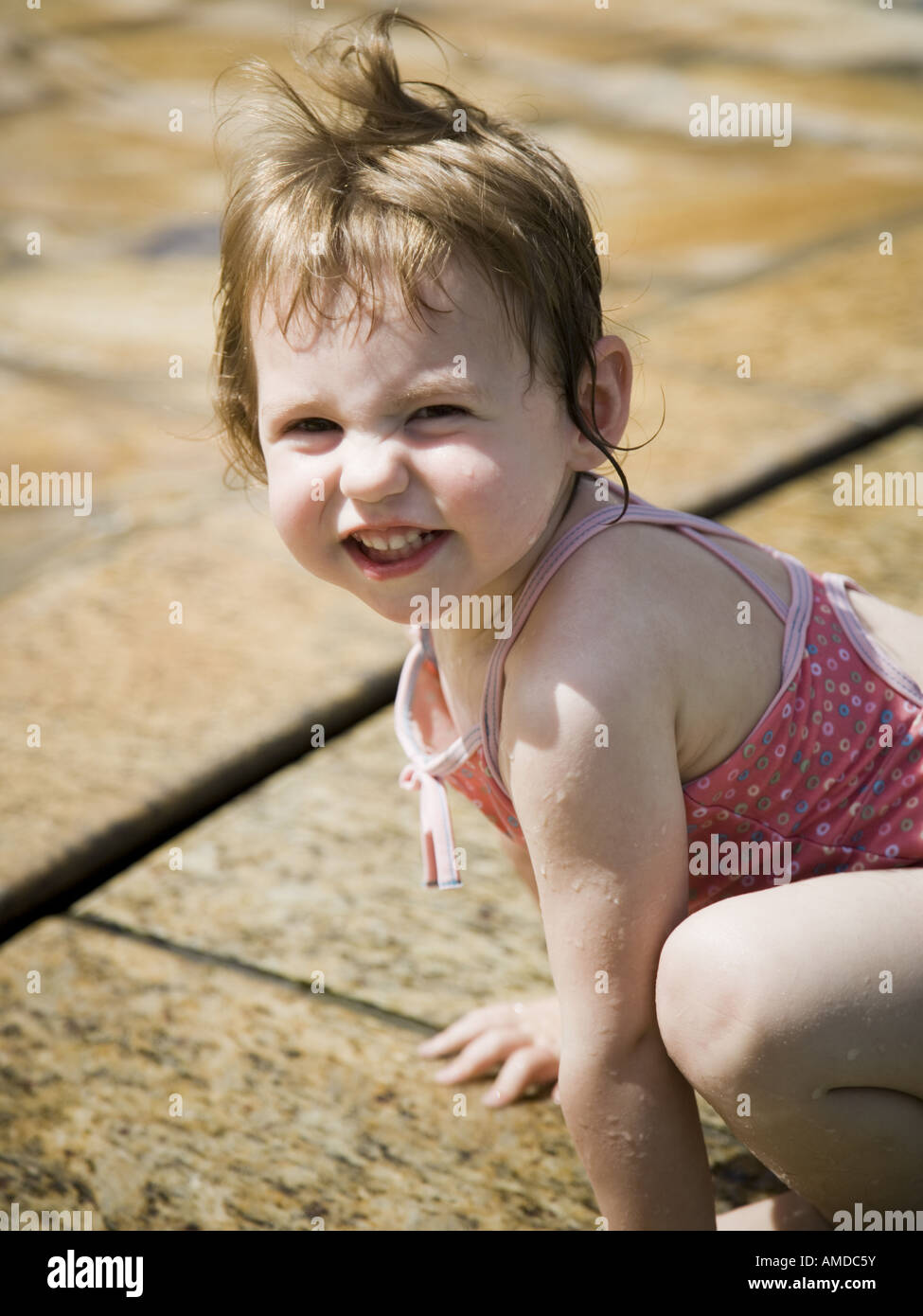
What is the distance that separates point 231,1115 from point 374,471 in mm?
962

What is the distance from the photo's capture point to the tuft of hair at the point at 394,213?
58.1 inches

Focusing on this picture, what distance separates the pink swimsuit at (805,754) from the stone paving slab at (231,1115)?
0.41m

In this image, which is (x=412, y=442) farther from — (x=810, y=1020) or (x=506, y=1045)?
(x=506, y=1045)

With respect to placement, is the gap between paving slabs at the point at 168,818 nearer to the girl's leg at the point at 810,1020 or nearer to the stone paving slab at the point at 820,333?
the girl's leg at the point at 810,1020

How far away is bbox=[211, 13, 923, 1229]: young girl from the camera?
4.86 feet

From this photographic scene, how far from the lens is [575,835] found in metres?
1.51

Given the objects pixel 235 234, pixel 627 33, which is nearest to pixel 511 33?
pixel 627 33

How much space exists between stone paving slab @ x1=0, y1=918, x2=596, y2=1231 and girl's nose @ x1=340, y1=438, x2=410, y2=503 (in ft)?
2.97

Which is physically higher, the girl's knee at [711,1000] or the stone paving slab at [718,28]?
the stone paving slab at [718,28]

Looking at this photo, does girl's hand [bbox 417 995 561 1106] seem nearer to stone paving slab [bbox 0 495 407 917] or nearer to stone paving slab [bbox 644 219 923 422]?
stone paving slab [bbox 0 495 407 917]

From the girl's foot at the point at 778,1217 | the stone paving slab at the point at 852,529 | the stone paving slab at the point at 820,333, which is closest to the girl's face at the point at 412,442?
the girl's foot at the point at 778,1217

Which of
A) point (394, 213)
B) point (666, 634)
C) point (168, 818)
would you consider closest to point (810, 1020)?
point (666, 634)

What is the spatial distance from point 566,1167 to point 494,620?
2.45 feet

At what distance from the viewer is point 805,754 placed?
1663 mm
